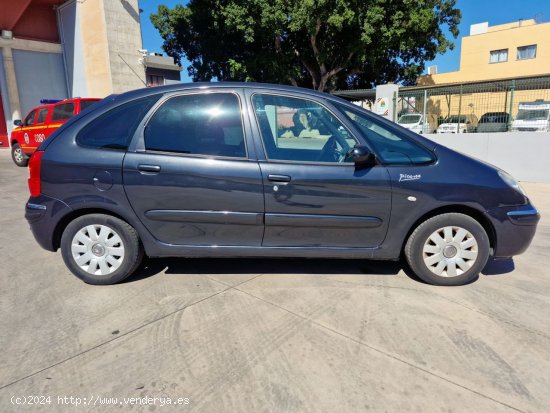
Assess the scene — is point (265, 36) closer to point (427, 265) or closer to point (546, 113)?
point (546, 113)

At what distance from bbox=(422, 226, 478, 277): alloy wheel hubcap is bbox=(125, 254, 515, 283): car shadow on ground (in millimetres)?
309

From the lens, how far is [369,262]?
3893 mm

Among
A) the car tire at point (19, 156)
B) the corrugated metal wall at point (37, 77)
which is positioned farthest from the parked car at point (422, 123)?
the corrugated metal wall at point (37, 77)

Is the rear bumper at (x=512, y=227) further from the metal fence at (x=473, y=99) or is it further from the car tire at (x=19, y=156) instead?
the car tire at (x=19, y=156)

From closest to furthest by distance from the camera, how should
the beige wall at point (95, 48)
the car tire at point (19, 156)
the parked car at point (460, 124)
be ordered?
the parked car at point (460, 124), the car tire at point (19, 156), the beige wall at point (95, 48)

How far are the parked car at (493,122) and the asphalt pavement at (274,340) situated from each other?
24.9 feet

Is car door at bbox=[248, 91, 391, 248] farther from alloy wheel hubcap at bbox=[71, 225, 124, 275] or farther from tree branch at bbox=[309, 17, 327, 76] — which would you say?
tree branch at bbox=[309, 17, 327, 76]

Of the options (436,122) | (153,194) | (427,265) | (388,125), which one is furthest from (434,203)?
(436,122)

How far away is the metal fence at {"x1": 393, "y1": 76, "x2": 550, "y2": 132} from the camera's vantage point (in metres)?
9.66

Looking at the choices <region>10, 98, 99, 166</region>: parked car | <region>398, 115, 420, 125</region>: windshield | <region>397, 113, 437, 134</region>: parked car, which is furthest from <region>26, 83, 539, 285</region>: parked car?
<region>398, 115, 420, 125</region>: windshield

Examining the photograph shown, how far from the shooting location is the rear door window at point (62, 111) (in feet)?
33.2

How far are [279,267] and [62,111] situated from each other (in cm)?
931

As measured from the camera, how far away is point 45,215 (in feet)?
10.5

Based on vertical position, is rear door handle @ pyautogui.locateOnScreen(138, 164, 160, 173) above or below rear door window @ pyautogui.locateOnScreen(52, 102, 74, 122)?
below
